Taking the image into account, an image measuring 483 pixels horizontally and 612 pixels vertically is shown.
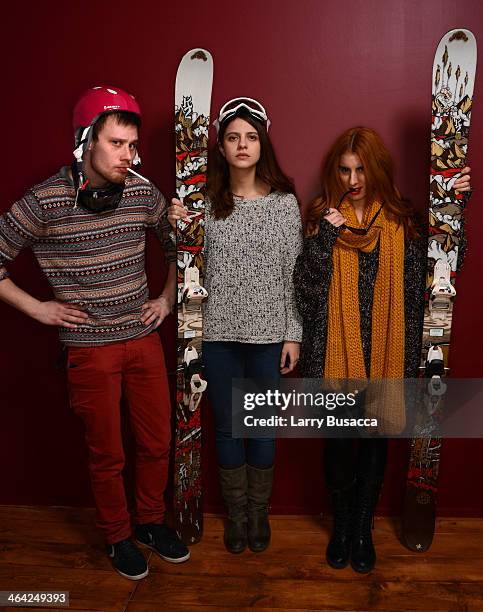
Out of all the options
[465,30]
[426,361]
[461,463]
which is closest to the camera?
[465,30]

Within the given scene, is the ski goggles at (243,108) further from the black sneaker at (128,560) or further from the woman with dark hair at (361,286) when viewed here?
the black sneaker at (128,560)

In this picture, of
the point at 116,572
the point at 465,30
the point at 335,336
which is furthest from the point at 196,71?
the point at 116,572

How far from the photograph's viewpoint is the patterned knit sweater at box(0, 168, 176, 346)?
177 cm

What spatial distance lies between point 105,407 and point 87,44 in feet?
4.26

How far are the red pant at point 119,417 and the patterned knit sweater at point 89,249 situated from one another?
0.19 feet

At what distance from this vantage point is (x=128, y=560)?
1.98 metres

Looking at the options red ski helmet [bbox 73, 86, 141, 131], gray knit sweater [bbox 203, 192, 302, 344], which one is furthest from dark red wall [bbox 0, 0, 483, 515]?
red ski helmet [bbox 73, 86, 141, 131]

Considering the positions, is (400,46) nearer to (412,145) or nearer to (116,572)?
(412,145)

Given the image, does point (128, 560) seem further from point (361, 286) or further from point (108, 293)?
Result: point (361, 286)

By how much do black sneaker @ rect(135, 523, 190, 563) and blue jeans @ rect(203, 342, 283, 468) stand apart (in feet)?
1.02

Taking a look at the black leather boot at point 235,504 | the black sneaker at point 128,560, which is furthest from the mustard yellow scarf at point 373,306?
the black sneaker at point 128,560

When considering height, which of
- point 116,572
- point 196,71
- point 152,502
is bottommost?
point 116,572

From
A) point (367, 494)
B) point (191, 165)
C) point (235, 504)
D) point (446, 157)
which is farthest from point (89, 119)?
point (367, 494)

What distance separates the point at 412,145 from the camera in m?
2.10
